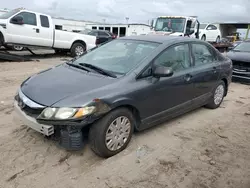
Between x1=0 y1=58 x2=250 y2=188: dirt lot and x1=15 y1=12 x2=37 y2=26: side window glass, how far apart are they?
7.60 metres

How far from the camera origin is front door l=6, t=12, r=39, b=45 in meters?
10.5

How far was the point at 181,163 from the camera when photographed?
3.28 meters

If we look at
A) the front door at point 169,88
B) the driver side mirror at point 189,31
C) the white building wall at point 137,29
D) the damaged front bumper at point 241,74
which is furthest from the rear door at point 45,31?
the white building wall at point 137,29

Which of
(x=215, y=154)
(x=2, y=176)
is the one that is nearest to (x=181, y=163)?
(x=215, y=154)

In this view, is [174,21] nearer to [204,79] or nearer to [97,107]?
[204,79]

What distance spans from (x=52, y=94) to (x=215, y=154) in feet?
7.76

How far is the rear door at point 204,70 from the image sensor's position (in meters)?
4.54

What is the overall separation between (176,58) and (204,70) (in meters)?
0.80

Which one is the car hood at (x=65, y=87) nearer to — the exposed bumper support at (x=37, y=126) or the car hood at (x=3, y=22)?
the exposed bumper support at (x=37, y=126)

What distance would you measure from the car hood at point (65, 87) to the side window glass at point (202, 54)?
1976 mm

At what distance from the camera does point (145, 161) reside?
3291 mm

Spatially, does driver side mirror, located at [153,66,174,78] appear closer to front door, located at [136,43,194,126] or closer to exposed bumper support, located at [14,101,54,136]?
front door, located at [136,43,194,126]

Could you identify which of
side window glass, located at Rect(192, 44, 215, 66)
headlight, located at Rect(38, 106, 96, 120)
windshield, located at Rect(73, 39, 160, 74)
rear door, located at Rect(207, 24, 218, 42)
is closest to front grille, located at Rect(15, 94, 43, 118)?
headlight, located at Rect(38, 106, 96, 120)

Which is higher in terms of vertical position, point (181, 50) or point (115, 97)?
point (181, 50)
